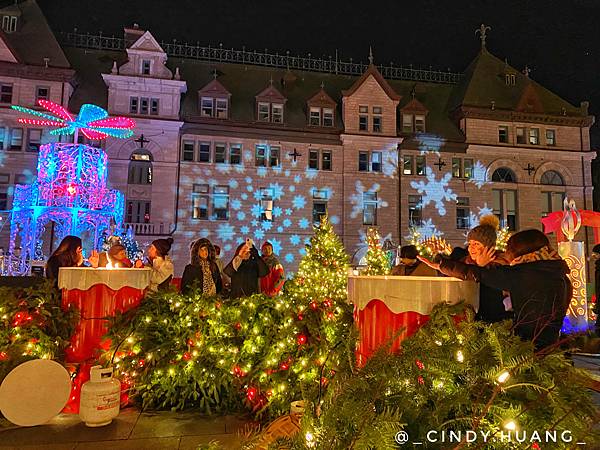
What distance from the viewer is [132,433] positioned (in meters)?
3.85

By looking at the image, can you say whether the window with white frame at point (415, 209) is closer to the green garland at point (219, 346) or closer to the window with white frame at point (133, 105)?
the window with white frame at point (133, 105)

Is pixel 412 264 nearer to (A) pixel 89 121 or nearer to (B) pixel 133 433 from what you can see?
(B) pixel 133 433

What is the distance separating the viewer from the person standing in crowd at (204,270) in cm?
618

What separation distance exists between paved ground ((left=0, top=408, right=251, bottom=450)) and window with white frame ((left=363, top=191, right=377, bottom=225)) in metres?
22.2

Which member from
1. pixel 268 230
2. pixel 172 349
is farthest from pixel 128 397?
pixel 268 230

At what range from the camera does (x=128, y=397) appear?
4488 mm

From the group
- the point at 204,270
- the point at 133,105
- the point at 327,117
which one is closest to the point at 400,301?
the point at 204,270

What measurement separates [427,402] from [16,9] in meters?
31.0

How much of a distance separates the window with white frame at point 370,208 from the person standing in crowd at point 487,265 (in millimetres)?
22166

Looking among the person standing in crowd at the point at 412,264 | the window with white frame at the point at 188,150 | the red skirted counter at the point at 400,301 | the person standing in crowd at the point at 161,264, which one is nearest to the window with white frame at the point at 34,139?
the window with white frame at the point at 188,150

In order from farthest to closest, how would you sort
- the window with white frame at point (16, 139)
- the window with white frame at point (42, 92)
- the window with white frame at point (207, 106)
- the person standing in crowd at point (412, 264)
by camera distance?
the window with white frame at point (207, 106) → the window with white frame at point (42, 92) → the window with white frame at point (16, 139) → the person standing in crowd at point (412, 264)

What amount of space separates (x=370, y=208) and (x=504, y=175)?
9990 millimetres

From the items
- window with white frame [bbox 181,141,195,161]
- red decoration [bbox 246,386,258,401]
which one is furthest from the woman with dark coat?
window with white frame [bbox 181,141,195,161]

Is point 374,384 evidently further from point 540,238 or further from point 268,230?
point 268,230
